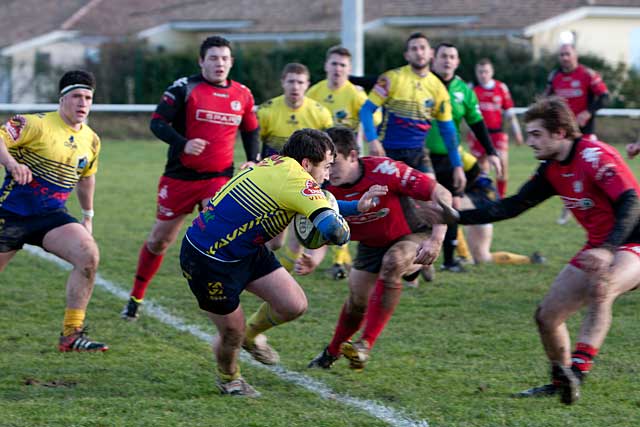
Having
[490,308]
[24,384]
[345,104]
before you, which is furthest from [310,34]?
[24,384]

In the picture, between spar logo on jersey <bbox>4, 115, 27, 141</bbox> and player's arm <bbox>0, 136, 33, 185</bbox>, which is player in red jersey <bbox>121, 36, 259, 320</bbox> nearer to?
spar logo on jersey <bbox>4, 115, 27, 141</bbox>

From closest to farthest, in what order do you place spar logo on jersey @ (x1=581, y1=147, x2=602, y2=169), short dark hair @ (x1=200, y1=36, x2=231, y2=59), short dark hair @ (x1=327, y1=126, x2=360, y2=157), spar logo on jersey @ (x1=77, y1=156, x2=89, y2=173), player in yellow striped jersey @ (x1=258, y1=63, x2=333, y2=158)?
spar logo on jersey @ (x1=581, y1=147, x2=602, y2=169), short dark hair @ (x1=327, y1=126, x2=360, y2=157), spar logo on jersey @ (x1=77, y1=156, x2=89, y2=173), short dark hair @ (x1=200, y1=36, x2=231, y2=59), player in yellow striped jersey @ (x1=258, y1=63, x2=333, y2=158)

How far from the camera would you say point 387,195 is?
6180mm

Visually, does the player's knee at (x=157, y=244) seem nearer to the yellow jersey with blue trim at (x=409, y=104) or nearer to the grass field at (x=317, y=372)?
the grass field at (x=317, y=372)

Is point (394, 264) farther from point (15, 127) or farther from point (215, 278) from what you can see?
point (15, 127)

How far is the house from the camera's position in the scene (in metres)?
32.1

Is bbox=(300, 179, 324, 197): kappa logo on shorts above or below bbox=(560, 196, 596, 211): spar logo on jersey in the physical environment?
above

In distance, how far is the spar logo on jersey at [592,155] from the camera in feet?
17.5

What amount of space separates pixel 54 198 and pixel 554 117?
137 inches

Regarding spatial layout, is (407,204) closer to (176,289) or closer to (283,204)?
(283,204)

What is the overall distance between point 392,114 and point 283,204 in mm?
4474

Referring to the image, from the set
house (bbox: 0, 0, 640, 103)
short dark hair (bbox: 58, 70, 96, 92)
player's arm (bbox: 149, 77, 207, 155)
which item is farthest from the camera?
house (bbox: 0, 0, 640, 103)

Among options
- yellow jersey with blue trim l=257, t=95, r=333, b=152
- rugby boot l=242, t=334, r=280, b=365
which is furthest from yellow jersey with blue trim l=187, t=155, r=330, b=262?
yellow jersey with blue trim l=257, t=95, r=333, b=152

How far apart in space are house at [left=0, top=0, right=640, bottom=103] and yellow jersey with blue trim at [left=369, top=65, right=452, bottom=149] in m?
21.0
